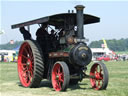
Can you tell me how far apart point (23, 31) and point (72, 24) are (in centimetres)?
215

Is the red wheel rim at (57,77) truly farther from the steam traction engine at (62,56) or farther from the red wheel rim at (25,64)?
the red wheel rim at (25,64)

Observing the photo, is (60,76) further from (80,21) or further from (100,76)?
(80,21)

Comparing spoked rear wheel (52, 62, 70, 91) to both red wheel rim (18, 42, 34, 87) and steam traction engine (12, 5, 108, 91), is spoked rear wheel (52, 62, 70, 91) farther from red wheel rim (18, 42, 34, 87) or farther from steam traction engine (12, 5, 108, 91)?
red wheel rim (18, 42, 34, 87)

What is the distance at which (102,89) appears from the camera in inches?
295

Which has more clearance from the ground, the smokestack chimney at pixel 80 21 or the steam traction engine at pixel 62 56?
the smokestack chimney at pixel 80 21

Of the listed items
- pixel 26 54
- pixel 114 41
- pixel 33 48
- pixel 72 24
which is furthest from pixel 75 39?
pixel 114 41

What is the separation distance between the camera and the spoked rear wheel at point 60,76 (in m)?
7.11

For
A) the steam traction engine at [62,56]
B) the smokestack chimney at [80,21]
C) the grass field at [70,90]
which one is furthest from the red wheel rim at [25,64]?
the smokestack chimney at [80,21]

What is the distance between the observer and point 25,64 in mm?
9188

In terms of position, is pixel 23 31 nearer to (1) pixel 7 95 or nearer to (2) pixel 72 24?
(2) pixel 72 24

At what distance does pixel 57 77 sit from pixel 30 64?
1501 millimetres

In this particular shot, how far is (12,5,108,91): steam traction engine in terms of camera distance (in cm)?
754

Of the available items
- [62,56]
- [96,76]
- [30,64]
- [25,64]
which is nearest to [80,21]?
[62,56]

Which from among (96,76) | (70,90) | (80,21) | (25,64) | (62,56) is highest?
A: (80,21)
